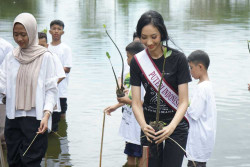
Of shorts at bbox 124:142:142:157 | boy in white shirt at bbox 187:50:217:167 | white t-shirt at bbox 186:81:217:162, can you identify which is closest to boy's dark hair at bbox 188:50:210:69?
boy in white shirt at bbox 187:50:217:167

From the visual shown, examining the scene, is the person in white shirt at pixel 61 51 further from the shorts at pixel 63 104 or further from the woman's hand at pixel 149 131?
the woman's hand at pixel 149 131

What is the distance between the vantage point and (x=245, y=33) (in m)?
18.8

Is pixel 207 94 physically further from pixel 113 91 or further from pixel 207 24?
pixel 207 24

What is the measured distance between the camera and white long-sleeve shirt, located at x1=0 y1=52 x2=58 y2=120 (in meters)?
4.83

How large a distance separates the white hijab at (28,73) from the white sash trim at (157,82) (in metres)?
1.06

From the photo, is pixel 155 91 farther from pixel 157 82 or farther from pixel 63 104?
pixel 63 104

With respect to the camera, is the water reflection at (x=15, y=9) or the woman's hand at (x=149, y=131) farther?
the water reflection at (x=15, y=9)

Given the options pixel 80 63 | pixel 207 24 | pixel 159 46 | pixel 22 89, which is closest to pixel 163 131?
pixel 159 46

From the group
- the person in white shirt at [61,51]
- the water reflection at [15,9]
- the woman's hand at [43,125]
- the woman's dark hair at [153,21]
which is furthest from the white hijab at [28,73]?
the water reflection at [15,9]

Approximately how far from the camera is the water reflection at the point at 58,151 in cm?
661

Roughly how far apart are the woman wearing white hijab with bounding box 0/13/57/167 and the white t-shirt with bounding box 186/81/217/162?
1299 millimetres

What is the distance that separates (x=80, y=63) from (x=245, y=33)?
24.6 ft

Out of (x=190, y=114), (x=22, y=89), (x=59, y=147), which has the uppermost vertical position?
(x=22, y=89)

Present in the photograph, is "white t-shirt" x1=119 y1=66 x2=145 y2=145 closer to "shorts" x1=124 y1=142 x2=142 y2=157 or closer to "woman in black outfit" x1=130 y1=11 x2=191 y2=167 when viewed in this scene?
"shorts" x1=124 y1=142 x2=142 y2=157
